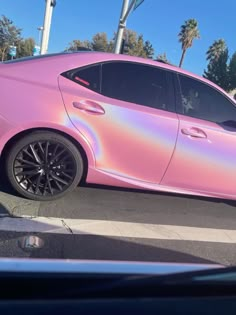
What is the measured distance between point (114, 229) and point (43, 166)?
37.0 inches

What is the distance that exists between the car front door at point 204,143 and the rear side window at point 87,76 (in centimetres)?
89

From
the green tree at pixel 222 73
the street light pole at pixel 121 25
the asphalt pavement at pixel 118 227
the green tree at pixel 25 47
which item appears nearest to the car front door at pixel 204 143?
the asphalt pavement at pixel 118 227

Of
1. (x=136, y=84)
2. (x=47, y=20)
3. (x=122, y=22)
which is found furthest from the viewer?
(x=47, y=20)

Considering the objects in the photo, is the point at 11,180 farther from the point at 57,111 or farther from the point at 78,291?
the point at 78,291

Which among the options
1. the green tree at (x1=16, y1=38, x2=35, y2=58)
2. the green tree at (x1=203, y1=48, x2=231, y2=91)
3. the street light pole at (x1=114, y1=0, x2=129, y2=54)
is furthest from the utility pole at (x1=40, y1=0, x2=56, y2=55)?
the green tree at (x1=16, y1=38, x2=35, y2=58)

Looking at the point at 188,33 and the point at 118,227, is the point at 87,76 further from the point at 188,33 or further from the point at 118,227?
the point at 188,33

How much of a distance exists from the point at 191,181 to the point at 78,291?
3190 mm

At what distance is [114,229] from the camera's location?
3721 millimetres

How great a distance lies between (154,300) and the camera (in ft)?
3.99

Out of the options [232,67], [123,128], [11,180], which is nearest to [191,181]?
[123,128]

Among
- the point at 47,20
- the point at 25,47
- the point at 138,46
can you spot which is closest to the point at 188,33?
the point at 138,46

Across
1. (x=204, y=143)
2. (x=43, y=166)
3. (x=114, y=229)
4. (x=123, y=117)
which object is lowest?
(x=114, y=229)

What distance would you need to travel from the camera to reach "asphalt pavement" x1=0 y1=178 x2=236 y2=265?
10.6 ft

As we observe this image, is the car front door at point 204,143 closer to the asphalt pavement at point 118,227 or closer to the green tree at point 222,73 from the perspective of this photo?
the asphalt pavement at point 118,227
